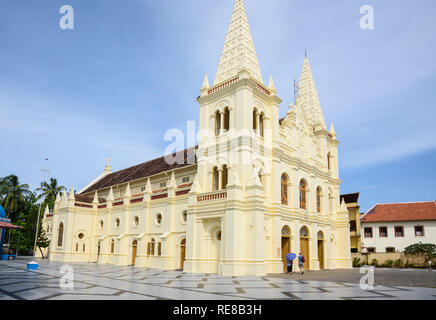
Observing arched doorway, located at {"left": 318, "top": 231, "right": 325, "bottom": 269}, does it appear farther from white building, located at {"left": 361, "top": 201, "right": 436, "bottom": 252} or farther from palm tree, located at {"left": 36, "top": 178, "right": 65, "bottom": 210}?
palm tree, located at {"left": 36, "top": 178, "right": 65, "bottom": 210}

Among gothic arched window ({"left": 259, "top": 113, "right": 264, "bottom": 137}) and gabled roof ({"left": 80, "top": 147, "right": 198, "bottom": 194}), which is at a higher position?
gothic arched window ({"left": 259, "top": 113, "right": 264, "bottom": 137})

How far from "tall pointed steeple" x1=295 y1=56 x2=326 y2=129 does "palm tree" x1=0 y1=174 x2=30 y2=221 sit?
51.5 meters

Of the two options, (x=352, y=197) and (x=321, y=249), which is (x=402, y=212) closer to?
(x=352, y=197)

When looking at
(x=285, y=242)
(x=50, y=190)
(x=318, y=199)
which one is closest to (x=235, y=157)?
(x=285, y=242)

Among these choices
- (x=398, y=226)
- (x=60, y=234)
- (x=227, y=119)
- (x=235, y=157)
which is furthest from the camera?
(x=398, y=226)

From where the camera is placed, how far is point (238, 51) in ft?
89.1

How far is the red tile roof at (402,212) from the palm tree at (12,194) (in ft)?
187

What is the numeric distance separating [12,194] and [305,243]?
5300 centimetres

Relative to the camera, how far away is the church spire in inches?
1053

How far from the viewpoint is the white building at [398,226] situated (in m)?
41.2

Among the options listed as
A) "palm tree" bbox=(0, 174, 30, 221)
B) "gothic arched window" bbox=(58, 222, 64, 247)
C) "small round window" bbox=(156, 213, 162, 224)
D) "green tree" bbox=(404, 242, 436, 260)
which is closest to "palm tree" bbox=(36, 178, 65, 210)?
"palm tree" bbox=(0, 174, 30, 221)

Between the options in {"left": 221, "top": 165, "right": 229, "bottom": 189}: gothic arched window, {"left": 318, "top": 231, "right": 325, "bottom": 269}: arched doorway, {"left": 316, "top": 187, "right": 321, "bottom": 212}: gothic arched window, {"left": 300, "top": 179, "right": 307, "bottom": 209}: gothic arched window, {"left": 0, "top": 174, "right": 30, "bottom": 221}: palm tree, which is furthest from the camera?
{"left": 0, "top": 174, "right": 30, "bottom": 221}: palm tree

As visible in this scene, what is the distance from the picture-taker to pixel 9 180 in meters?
59.6
